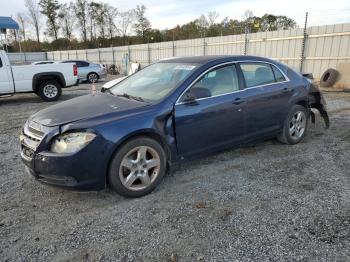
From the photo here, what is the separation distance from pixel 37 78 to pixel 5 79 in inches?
38.8

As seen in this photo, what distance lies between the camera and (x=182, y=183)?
155 inches

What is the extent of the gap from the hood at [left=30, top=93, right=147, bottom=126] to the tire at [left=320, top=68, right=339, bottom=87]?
10.2 meters

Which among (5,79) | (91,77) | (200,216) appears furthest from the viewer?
(91,77)

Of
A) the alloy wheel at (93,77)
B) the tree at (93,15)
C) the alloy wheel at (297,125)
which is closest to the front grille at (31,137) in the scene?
the alloy wheel at (297,125)

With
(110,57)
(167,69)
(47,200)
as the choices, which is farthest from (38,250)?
(110,57)

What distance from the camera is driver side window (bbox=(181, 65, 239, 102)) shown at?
390 cm

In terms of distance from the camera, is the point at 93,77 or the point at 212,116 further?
the point at 93,77

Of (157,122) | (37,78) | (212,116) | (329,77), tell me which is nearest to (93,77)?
(37,78)

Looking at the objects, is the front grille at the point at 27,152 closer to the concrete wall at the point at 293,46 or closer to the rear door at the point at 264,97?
the rear door at the point at 264,97

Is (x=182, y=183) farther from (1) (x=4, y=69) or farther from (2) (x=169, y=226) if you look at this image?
(1) (x=4, y=69)

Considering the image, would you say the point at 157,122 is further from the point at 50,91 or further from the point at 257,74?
the point at 50,91

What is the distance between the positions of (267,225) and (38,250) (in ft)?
7.06

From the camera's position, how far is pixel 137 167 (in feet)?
11.5

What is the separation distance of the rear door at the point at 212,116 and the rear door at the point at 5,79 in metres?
8.45
